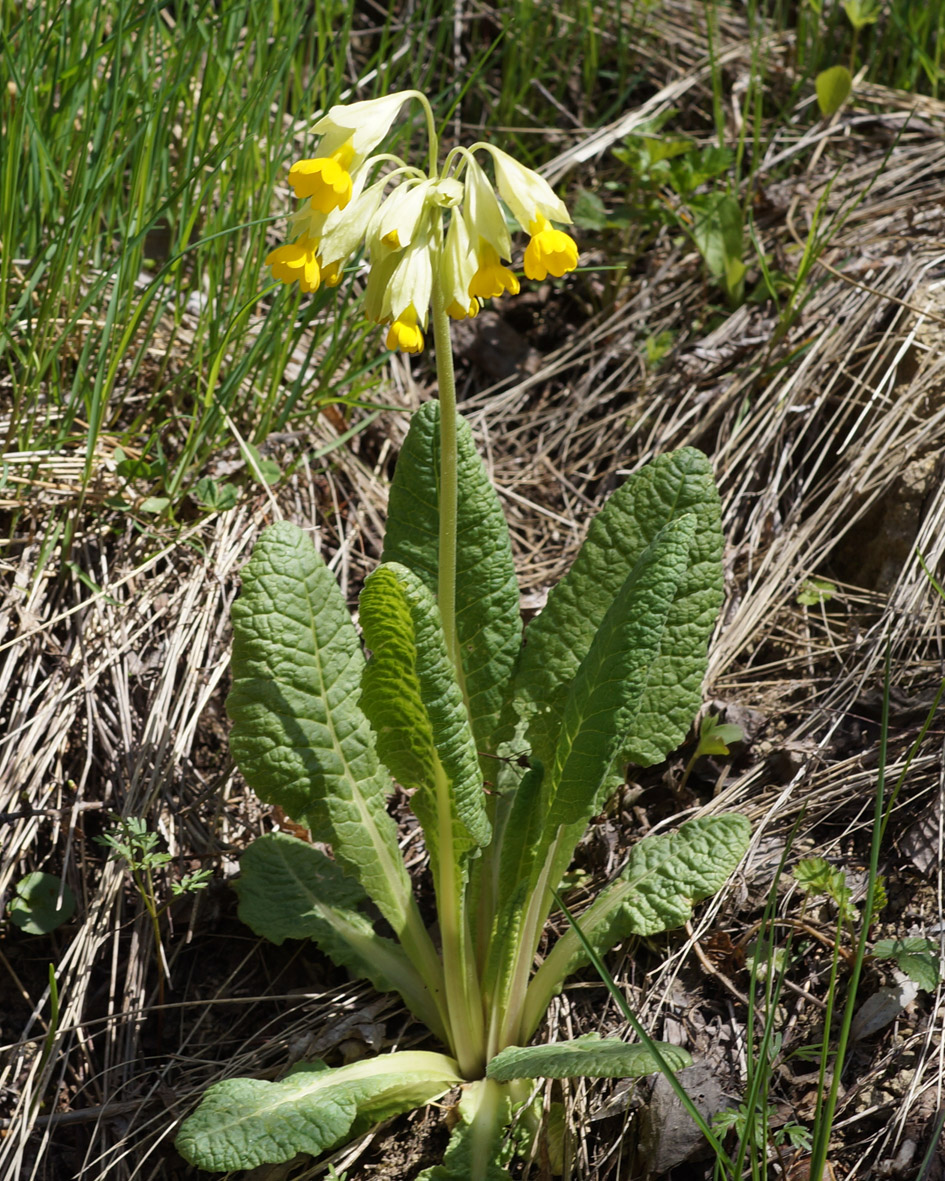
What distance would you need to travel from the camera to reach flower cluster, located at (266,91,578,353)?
1.50 metres

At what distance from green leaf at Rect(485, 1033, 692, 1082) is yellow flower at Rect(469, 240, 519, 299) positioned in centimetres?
115

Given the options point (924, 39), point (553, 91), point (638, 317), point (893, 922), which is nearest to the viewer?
point (893, 922)

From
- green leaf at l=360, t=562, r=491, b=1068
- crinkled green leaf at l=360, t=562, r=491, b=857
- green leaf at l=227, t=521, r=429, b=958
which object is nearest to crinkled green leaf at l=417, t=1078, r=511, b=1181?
green leaf at l=360, t=562, r=491, b=1068

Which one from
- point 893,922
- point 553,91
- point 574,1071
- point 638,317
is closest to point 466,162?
point 574,1071

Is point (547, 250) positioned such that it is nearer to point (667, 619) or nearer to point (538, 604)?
point (667, 619)

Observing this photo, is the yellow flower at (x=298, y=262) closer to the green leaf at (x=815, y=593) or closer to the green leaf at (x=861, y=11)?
the green leaf at (x=815, y=593)

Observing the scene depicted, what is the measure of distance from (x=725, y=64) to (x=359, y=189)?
279 cm

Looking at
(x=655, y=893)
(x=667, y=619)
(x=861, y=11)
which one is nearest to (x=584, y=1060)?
(x=655, y=893)

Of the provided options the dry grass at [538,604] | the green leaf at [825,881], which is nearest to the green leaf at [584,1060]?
the dry grass at [538,604]

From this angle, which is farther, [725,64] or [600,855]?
[725,64]

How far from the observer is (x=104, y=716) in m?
2.33

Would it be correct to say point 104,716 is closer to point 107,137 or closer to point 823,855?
point 107,137

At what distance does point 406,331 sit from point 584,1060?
A: 44.5 inches

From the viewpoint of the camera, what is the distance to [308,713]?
202cm
